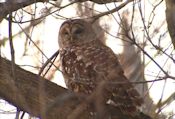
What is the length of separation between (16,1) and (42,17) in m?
0.24

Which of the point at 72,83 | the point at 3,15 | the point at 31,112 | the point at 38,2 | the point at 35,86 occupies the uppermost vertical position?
the point at 38,2

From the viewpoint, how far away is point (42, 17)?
13.0 feet

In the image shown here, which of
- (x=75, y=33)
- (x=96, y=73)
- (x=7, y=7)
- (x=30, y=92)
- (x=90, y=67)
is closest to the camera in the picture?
(x=30, y=92)

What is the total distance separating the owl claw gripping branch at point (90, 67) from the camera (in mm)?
3633

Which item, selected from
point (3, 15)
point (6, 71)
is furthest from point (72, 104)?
point (3, 15)

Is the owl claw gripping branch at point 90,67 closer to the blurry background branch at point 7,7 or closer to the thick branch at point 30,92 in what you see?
the thick branch at point 30,92

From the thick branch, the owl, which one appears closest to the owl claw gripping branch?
the owl

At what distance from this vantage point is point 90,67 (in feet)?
13.1

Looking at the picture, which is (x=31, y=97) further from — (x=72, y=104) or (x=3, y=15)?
(x=3, y=15)

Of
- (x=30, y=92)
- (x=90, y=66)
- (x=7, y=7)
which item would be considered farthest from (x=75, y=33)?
(x=30, y=92)

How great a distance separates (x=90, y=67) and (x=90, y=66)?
0.02 metres

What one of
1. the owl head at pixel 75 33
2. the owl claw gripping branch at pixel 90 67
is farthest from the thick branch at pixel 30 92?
the owl head at pixel 75 33

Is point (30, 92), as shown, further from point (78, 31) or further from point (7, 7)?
point (78, 31)

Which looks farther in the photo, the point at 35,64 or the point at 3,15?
the point at 35,64
